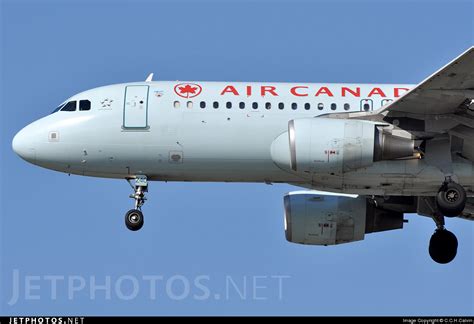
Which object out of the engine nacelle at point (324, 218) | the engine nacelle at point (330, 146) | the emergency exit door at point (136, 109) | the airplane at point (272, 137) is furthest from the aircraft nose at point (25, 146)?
the engine nacelle at point (324, 218)

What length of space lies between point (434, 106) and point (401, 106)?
0.96 m

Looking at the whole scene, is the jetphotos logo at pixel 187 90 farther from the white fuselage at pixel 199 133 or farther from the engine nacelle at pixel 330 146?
the engine nacelle at pixel 330 146

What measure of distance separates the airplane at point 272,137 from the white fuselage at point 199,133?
0.03m

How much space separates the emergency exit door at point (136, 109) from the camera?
4719 cm

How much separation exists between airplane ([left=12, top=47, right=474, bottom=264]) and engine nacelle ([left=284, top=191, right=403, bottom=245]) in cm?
160

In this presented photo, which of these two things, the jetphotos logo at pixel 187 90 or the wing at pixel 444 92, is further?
the jetphotos logo at pixel 187 90

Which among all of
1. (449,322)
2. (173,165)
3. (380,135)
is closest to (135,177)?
(173,165)

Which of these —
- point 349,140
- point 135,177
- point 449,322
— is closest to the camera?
point 449,322

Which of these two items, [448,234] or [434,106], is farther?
[448,234]

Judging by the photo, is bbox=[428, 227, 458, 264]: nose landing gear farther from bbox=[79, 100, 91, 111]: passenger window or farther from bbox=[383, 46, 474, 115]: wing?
bbox=[79, 100, 91, 111]: passenger window

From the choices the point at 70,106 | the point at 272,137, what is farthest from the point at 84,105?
the point at 272,137

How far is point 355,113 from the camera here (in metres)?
46.4

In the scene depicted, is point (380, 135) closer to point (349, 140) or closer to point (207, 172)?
Result: point (349, 140)

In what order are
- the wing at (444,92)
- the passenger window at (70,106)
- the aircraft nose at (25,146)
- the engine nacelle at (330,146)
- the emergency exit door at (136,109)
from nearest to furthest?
the wing at (444,92), the engine nacelle at (330,146), the emergency exit door at (136,109), the aircraft nose at (25,146), the passenger window at (70,106)
